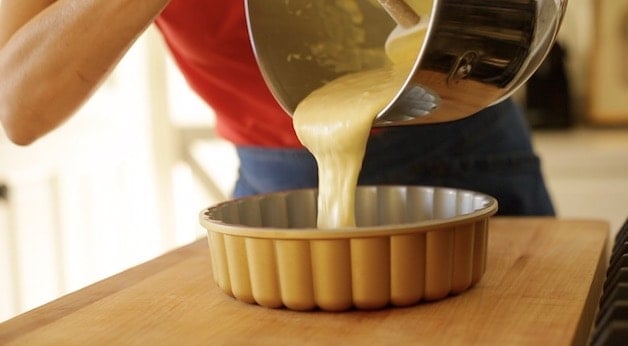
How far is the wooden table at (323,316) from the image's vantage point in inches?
22.1

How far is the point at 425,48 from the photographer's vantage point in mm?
577

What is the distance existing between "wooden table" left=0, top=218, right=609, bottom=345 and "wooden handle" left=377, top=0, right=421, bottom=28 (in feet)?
0.72

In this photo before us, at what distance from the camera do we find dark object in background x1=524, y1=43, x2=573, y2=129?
191 centimetres

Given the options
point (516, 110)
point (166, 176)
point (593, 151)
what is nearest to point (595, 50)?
point (593, 151)

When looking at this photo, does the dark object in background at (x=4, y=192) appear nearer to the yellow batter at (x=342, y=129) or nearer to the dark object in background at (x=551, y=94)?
the yellow batter at (x=342, y=129)

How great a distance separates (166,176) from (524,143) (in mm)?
1081

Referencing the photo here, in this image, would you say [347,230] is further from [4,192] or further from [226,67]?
[4,192]

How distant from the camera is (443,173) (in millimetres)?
1030

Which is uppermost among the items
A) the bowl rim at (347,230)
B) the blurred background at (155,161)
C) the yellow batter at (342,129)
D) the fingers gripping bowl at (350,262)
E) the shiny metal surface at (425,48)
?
the shiny metal surface at (425,48)

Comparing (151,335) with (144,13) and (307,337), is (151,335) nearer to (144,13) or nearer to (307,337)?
(307,337)

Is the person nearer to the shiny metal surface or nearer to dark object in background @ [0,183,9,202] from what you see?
the shiny metal surface

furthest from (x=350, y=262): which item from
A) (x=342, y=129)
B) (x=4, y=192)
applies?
(x=4, y=192)

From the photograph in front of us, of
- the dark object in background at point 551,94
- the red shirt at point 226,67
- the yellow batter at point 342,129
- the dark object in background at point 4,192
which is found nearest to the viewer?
the yellow batter at point 342,129

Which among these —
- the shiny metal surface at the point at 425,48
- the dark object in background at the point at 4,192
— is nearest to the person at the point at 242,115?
the shiny metal surface at the point at 425,48
